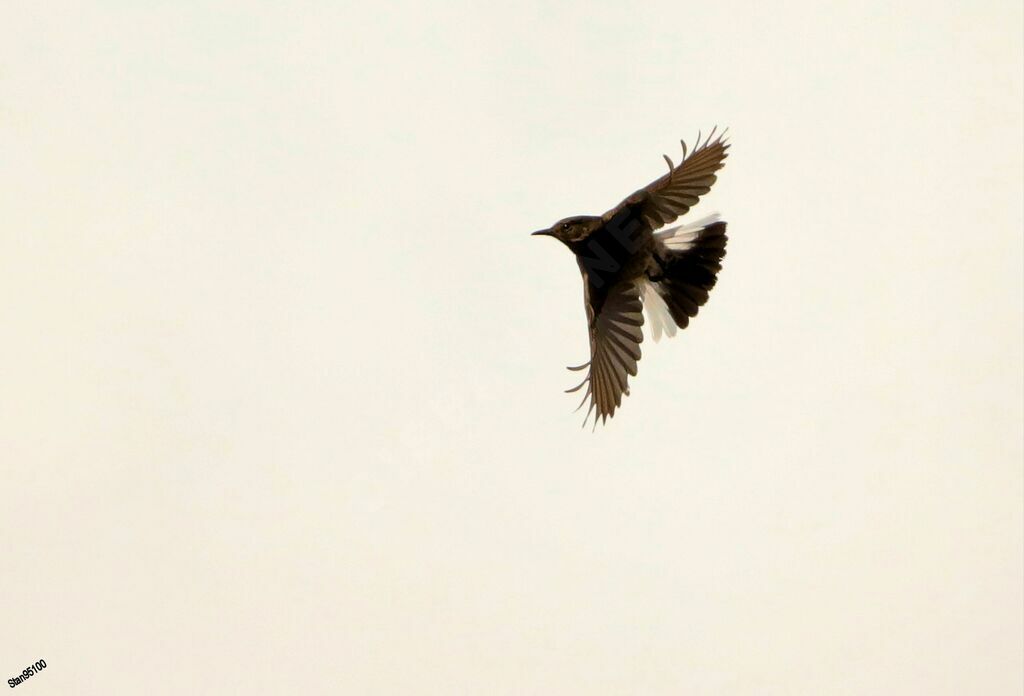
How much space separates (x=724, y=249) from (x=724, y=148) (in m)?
1.06

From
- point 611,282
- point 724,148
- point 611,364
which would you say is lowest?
point 611,364

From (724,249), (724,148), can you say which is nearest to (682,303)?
(724,249)

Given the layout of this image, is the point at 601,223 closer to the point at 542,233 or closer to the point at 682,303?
the point at 542,233

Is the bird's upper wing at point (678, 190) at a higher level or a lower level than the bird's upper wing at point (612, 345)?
higher

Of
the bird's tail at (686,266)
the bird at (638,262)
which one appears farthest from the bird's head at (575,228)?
the bird's tail at (686,266)

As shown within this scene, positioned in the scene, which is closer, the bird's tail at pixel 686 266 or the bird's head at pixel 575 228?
the bird's head at pixel 575 228

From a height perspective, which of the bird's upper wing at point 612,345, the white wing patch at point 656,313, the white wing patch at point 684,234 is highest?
the white wing patch at point 684,234

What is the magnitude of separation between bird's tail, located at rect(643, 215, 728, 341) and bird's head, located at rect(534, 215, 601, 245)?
2.60ft

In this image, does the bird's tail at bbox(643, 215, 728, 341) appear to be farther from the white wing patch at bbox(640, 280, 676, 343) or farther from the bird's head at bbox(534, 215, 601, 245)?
the bird's head at bbox(534, 215, 601, 245)

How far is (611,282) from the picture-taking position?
11.1 metres

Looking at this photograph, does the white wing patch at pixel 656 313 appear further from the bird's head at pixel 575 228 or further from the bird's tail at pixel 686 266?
the bird's head at pixel 575 228

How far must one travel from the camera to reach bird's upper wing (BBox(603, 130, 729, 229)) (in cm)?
1064

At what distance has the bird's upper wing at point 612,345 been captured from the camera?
424 inches

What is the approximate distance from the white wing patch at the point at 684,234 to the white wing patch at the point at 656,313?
0.44m
